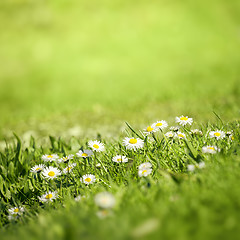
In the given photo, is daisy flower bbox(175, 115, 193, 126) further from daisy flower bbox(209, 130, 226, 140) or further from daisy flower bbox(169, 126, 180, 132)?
daisy flower bbox(209, 130, 226, 140)

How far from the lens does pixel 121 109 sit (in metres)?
9.62

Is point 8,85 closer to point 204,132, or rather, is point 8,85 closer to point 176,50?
point 176,50

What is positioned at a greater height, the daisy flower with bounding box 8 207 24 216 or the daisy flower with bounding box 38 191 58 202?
the daisy flower with bounding box 38 191 58 202

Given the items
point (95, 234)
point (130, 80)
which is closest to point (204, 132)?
point (95, 234)

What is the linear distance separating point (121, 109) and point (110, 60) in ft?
17.4

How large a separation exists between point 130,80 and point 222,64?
4.28 meters

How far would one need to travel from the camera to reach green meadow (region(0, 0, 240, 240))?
1.68 m

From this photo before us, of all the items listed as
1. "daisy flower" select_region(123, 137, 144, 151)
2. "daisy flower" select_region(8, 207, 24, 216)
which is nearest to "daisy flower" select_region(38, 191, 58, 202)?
"daisy flower" select_region(8, 207, 24, 216)

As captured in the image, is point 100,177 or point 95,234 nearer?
point 95,234

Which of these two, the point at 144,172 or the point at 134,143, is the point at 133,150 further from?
the point at 144,172

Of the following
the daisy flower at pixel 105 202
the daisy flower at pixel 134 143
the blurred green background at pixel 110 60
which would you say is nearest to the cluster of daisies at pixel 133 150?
the daisy flower at pixel 134 143

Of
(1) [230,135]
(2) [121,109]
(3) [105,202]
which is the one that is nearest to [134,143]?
(1) [230,135]

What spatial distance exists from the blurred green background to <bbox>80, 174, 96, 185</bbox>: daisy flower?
5133mm

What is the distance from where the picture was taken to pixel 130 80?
12562mm
